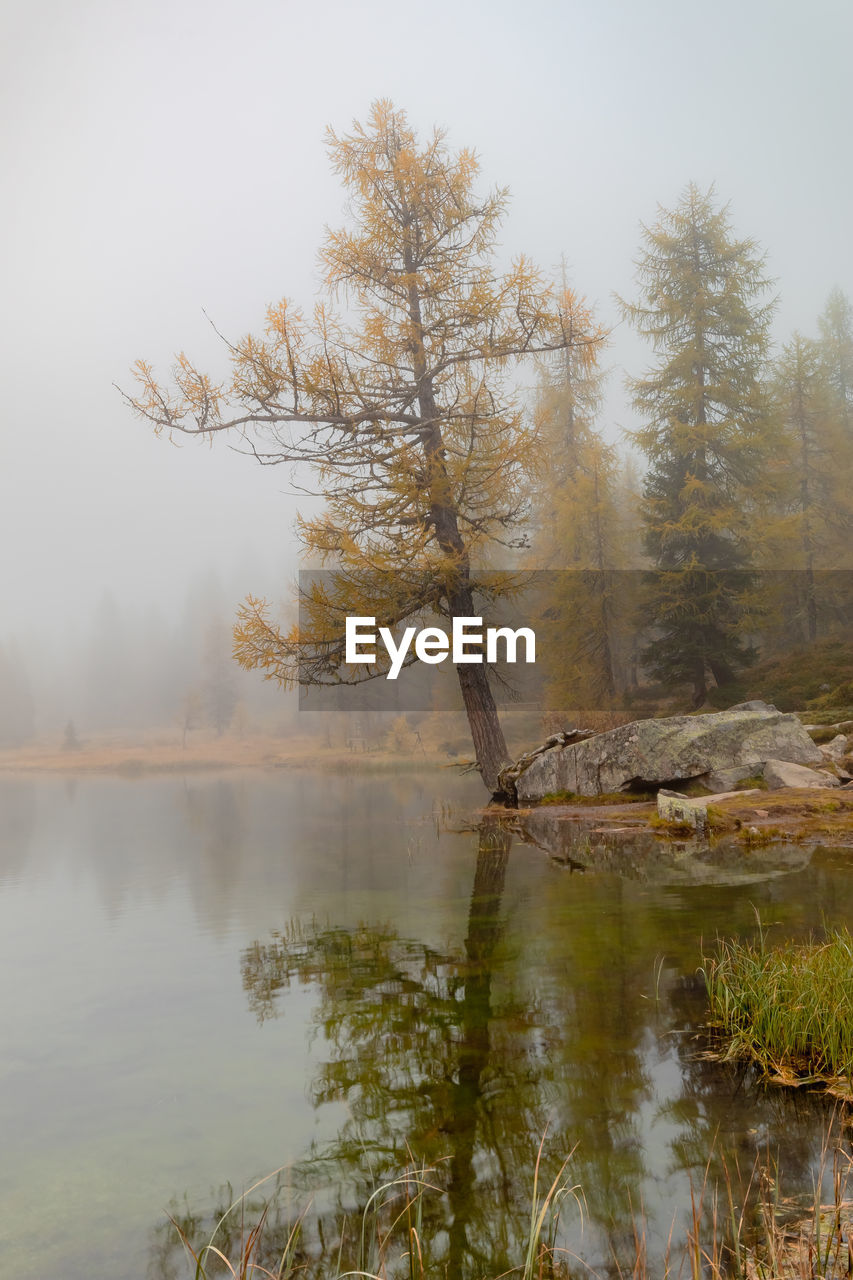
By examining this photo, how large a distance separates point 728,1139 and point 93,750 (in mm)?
60511

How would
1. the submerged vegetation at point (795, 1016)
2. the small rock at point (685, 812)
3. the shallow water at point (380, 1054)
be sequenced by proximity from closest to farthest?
the shallow water at point (380, 1054)
the submerged vegetation at point (795, 1016)
the small rock at point (685, 812)

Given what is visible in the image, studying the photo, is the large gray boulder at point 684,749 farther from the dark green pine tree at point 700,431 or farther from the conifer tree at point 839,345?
the conifer tree at point 839,345

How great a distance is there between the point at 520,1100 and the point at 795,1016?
1.33 m

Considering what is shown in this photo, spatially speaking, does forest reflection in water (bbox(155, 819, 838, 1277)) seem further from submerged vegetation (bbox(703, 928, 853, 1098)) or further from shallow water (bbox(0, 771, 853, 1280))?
submerged vegetation (bbox(703, 928, 853, 1098))

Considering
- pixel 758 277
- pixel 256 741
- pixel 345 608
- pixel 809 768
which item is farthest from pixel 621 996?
pixel 256 741

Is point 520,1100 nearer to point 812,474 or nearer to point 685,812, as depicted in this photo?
point 685,812

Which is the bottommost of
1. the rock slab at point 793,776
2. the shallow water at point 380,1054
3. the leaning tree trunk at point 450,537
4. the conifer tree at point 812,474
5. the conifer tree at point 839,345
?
the shallow water at point 380,1054

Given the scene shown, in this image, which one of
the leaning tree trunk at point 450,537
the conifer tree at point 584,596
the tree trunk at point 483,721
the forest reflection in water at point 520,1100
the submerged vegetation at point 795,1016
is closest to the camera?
the forest reflection in water at point 520,1100

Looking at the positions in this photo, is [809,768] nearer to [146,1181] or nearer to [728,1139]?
[728,1139]

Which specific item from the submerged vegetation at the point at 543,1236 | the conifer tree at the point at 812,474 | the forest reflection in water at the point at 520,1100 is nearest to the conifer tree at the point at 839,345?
the conifer tree at the point at 812,474

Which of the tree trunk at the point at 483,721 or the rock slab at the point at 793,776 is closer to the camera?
the rock slab at the point at 793,776

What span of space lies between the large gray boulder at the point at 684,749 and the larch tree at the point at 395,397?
2.42 meters

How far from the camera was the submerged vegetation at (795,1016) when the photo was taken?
3826 mm

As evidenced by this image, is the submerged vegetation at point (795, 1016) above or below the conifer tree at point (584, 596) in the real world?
below
